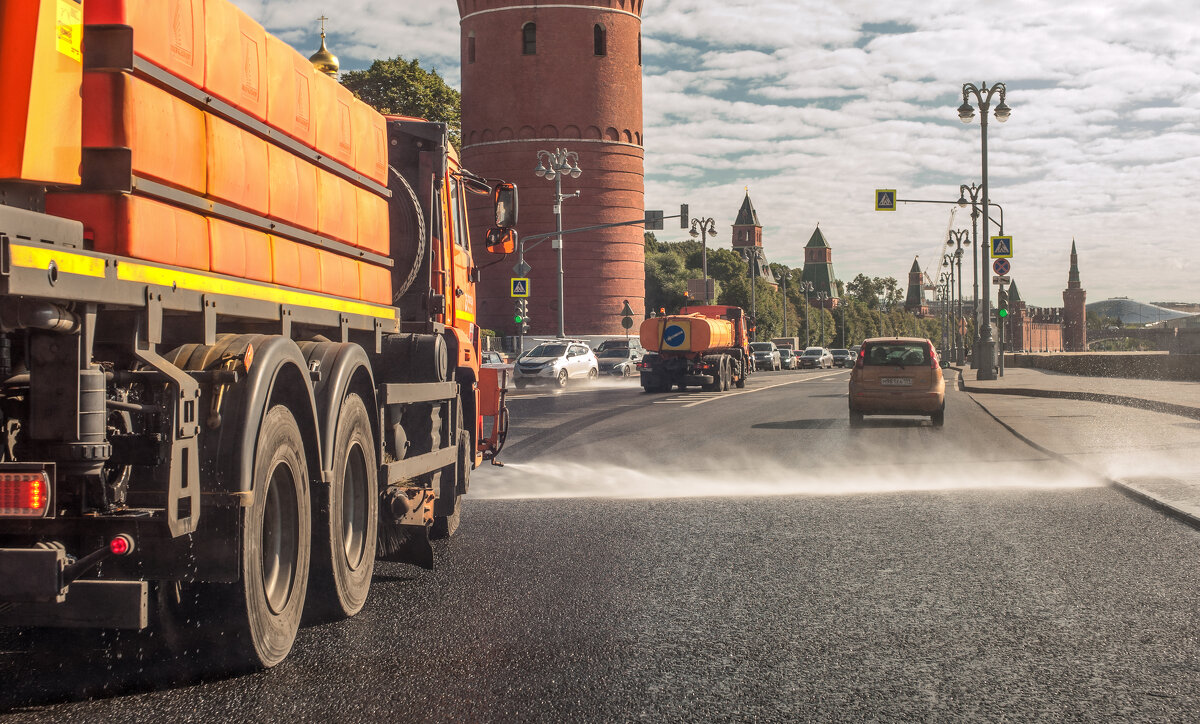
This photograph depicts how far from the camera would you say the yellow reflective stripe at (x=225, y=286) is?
4.14 m

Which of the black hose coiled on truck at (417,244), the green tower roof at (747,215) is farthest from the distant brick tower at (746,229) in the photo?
the black hose coiled on truck at (417,244)

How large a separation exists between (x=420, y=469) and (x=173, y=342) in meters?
2.75

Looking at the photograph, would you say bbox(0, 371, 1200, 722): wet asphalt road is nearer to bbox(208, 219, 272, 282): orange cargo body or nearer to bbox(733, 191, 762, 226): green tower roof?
bbox(208, 219, 272, 282): orange cargo body

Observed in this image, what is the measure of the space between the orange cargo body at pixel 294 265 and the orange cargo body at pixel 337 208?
0.23m

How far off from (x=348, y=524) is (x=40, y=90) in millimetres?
2827

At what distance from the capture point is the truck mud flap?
161 inches

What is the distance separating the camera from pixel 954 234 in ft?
229

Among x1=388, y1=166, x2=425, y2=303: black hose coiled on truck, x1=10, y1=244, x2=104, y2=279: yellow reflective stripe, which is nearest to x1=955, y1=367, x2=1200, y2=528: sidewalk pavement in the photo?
x1=388, y1=166, x2=425, y2=303: black hose coiled on truck

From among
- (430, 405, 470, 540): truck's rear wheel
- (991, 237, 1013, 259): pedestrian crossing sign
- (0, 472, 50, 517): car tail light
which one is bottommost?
(430, 405, 470, 540): truck's rear wheel

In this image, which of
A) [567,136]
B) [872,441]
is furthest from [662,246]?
[872,441]

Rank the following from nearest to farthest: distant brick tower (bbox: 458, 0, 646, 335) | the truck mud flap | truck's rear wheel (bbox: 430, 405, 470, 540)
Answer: the truck mud flap, truck's rear wheel (bbox: 430, 405, 470, 540), distant brick tower (bbox: 458, 0, 646, 335)

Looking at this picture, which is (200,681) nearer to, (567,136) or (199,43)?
(199,43)

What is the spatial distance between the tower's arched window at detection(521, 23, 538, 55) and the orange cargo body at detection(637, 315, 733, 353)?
4187 cm

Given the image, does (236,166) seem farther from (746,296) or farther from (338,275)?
(746,296)
